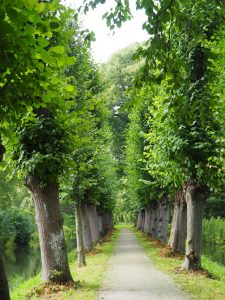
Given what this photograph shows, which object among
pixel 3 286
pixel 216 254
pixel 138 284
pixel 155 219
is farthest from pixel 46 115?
pixel 216 254

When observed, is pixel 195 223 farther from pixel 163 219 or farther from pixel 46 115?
pixel 163 219

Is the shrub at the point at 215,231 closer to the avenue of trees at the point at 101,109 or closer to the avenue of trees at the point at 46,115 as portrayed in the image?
the avenue of trees at the point at 101,109

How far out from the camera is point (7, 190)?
114ft

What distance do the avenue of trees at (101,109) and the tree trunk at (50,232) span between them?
3 centimetres

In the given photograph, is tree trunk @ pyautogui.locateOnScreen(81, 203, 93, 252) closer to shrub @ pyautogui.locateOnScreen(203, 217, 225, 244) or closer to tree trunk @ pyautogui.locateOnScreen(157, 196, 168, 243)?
tree trunk @ pyautogui.locateOnScreen(157, 196, 168, 243)

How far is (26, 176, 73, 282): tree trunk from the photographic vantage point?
430 inches

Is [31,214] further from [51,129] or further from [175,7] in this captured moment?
[175,7]

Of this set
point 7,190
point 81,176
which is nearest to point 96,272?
point 81,176

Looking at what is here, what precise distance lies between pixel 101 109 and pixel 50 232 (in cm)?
1439

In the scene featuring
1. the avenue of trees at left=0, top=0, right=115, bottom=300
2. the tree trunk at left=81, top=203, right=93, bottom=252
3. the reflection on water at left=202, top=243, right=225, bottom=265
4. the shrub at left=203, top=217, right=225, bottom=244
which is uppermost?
the avenue of trees at left=0, top=0, right=115, bottom=300

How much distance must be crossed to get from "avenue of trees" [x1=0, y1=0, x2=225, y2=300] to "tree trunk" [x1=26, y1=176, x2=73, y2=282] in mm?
27

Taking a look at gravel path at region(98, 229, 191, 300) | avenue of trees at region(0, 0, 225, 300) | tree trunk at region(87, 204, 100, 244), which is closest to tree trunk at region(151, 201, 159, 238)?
avenue of trees at region(0, 0, 225, 300)

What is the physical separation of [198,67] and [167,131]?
88.6 inches

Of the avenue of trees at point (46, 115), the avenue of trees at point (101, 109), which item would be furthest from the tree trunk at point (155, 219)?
the avenue of trees at point (46, 115)
